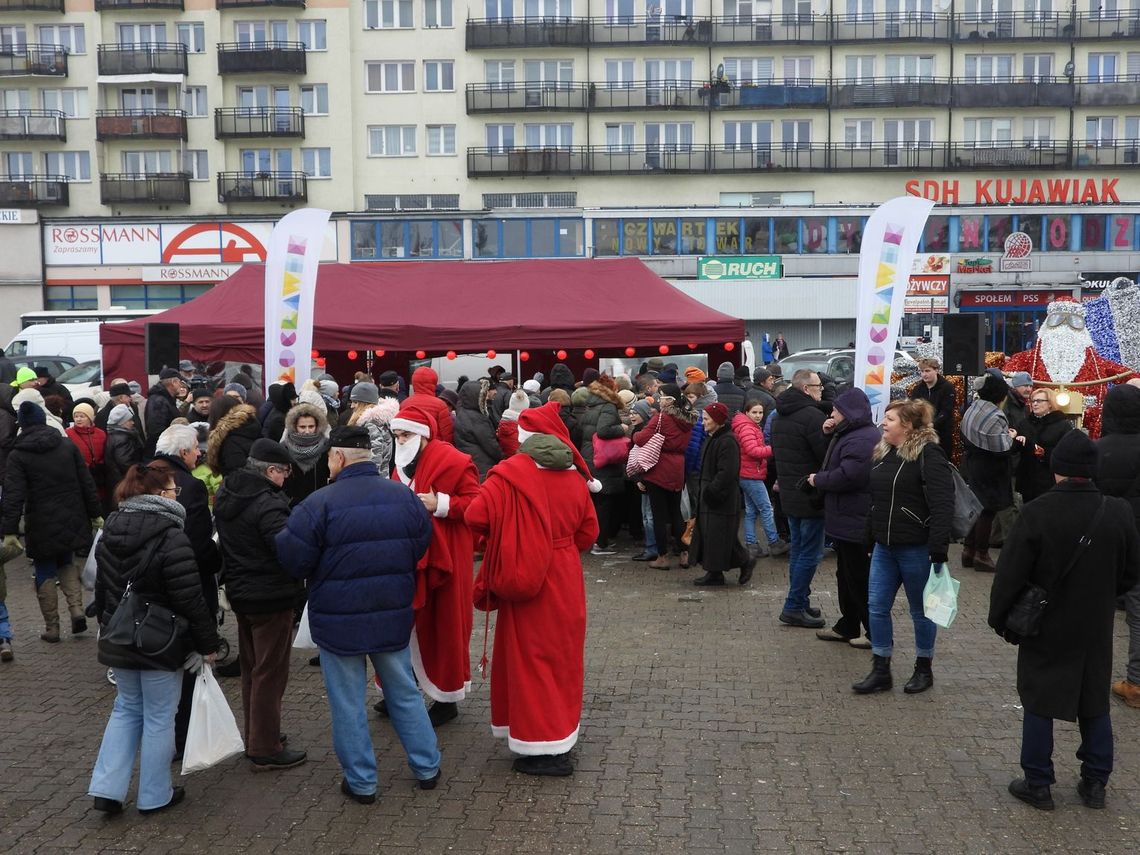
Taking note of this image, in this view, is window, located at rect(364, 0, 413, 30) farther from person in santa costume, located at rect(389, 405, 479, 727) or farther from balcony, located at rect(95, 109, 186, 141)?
person in santa costume, located at rect(389, 405, 479, 727)

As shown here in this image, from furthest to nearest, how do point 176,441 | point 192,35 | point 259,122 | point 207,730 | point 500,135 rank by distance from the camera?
1. point 500,135
2. point 192,35
3. point 259,122
4. point 176,441
5. point 207,730

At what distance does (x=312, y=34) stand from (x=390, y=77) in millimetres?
3337

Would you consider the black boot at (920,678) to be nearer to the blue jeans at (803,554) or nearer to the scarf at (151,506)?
the blue jeans at (803,554)

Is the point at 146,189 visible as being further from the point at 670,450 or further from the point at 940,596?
the point at 940,596

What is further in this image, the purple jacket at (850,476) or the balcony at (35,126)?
the balcony at (35,126)

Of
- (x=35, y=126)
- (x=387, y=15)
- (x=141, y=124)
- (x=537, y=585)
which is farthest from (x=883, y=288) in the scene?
(x=35, y=126)

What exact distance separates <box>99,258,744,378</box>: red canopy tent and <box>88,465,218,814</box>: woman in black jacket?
1037cm

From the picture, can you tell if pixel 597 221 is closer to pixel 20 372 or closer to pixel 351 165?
pixel 351 165

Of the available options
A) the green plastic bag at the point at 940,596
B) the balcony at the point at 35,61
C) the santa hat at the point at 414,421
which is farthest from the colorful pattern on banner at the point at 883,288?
the balcony at the point at 35,61

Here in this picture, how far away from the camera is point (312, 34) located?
43.2 metres

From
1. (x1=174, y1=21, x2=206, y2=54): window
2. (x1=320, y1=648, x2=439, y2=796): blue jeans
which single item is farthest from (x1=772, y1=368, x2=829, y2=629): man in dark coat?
(x1=174, y1=21, x2=206, y2=54): window

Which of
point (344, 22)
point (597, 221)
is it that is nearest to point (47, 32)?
point (344, 22)

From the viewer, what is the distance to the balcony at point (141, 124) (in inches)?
1678

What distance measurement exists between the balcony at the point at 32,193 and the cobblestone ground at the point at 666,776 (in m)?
39.3
